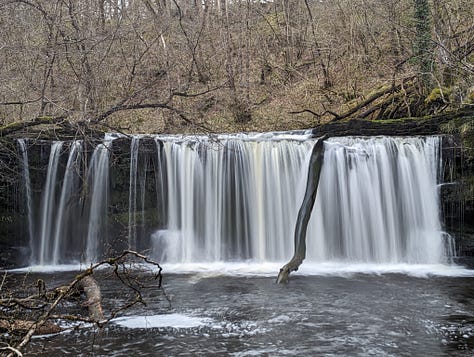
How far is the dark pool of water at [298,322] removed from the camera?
6027 mm

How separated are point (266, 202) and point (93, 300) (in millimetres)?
7080

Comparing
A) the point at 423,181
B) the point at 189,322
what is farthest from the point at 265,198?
the point at 189,322

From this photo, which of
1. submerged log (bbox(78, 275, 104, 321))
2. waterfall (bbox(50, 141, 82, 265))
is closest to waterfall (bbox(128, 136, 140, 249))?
waterfall (bbox(50, 141, 82, 265))

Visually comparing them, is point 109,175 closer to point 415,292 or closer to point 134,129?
point 134,129

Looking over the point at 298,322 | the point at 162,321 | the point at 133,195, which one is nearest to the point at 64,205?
the point at 133,195

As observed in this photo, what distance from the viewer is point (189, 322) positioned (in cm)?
720

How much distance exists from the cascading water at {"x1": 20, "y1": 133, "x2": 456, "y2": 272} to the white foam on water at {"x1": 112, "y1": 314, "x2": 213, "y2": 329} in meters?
5.33

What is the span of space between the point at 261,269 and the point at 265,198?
87.9 inches

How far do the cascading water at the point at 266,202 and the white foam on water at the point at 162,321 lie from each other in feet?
17.5

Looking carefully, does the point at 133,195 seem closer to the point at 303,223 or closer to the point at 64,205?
the point at 64,205

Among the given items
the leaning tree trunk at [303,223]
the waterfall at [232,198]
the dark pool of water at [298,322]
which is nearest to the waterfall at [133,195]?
the waterfall at [232,198]

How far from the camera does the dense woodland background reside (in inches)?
655

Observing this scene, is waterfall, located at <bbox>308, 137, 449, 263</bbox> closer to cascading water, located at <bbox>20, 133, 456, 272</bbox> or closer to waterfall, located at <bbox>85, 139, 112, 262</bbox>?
cascading water, located at <bbox>20, 133, 456, 272</bbox>

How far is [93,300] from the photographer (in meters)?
6.75
